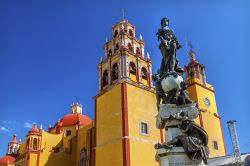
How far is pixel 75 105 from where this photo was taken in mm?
33656

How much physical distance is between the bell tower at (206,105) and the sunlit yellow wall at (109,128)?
608 centimetres

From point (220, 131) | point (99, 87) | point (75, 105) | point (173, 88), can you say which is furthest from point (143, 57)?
point (173, 88)

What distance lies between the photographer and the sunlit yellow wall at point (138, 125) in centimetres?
1677

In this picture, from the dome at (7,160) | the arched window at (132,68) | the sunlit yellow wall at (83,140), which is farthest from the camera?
the dome at (7,160)

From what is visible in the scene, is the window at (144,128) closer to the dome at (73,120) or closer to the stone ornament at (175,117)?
the dome at (73,120)

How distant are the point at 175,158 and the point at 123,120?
13.0 meters

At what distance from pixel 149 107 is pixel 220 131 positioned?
6599mm

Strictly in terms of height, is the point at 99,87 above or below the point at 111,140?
above

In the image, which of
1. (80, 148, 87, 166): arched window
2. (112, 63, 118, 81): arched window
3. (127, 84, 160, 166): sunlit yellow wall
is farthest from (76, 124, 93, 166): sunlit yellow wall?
(127, 84, 160, 166): sunlit yellow wall

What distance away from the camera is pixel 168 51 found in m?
5.26

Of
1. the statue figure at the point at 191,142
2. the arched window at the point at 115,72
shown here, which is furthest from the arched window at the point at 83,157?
the statue figure at the point at 191,142

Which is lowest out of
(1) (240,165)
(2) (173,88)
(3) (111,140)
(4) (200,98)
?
(1) (240,165)

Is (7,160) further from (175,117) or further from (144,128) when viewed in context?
(175,117)

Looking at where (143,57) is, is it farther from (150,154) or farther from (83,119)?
(83,119)
